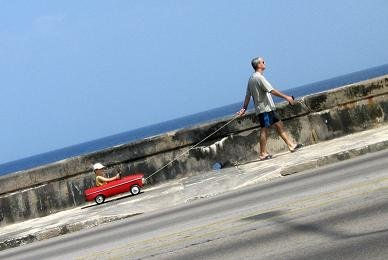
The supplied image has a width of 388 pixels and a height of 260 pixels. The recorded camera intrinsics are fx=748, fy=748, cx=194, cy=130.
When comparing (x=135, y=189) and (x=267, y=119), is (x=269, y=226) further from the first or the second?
(x=135, y=189)

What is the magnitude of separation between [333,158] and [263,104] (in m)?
1.94

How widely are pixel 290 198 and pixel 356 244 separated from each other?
3291mm

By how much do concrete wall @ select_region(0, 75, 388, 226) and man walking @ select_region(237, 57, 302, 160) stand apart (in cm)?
70

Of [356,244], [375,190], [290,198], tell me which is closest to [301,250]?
[356,244]

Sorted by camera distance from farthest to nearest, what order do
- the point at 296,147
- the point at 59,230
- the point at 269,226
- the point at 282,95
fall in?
the point at 296,147 → the point at 282,95 → the point at 59,230 → the point at 269,226

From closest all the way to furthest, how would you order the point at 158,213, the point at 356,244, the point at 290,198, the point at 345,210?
the point at 356,244 < the point at 345,210 < the point at 290,198 < the point at 158,213

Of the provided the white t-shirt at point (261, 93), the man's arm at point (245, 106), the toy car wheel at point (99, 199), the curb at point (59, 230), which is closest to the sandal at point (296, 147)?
the white t-shirt at point (261, 93)

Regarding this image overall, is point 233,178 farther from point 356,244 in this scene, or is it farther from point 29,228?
point 356,244

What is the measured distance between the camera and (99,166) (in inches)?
557

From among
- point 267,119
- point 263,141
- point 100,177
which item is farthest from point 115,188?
point 267,119

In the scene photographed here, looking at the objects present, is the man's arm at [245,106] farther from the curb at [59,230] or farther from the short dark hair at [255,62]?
the curb at [59,230]

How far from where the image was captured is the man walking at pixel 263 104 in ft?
45.4

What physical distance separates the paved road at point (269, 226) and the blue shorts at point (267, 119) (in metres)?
1.78

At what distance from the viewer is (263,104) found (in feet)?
45.6
